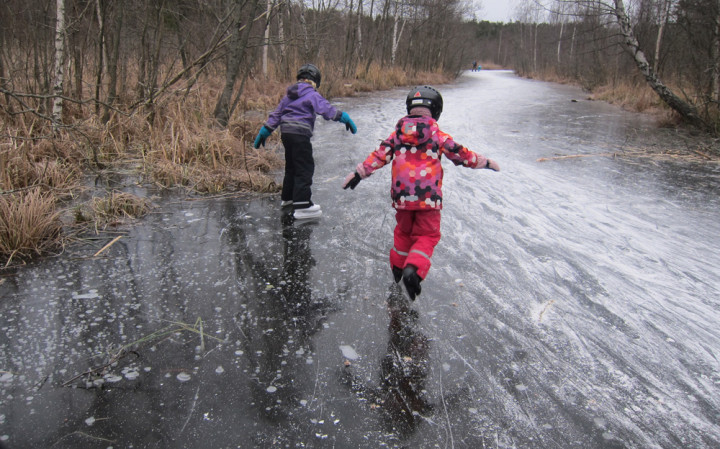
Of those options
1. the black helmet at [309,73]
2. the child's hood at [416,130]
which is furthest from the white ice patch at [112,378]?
the black helmet at [309,73]

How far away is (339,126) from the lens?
1057cm

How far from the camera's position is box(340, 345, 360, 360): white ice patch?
2566mm

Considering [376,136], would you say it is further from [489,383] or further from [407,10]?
[407,10]

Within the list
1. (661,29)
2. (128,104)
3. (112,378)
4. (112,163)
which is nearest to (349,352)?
(112,378)

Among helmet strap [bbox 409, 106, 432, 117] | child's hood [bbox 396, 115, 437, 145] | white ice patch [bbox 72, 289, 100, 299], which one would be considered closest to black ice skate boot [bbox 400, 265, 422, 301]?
child's hood [bbox 396, 115, 437, 145]

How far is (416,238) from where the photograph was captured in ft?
10.9

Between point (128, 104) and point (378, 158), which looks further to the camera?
point (128, 104)

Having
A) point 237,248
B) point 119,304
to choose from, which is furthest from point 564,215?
point 119,304

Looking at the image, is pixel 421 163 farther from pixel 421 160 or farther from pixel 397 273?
pixel 397 273

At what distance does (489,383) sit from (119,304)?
7.70 ft

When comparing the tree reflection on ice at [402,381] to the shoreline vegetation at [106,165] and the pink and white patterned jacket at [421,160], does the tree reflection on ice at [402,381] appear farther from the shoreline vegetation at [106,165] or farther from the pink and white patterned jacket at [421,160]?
the shoreline vegetation at [106,165]

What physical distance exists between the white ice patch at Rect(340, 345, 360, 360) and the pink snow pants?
2.39 feet

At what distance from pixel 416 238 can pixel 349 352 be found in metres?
1.05

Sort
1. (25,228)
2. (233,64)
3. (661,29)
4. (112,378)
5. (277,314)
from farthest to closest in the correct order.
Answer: (661,29) → (233,64) → (25,228) → (277,314) → (112,378)
